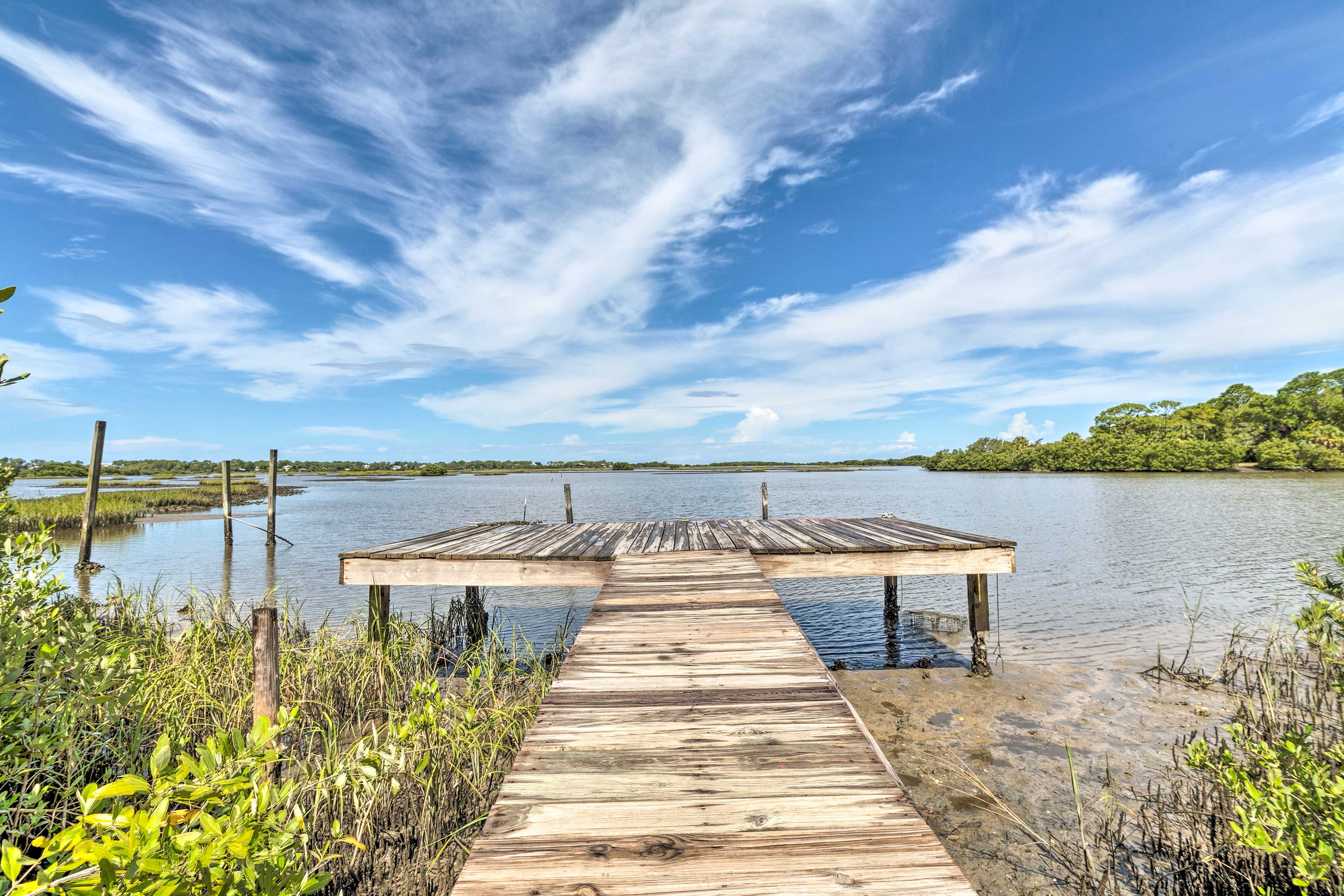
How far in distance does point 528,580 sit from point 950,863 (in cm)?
541

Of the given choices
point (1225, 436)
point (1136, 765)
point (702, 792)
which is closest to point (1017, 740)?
point (1136, 765)

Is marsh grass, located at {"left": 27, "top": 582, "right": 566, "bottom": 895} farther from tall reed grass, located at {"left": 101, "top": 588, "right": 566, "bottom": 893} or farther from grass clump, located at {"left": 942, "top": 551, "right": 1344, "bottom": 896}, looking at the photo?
grass clump, located at {"left": 942, "top": 551, "right": 1344, "bottom": 896}

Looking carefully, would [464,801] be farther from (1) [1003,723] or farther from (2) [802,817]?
(1) [1003,723]

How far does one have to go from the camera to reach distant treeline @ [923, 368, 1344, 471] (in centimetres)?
5247

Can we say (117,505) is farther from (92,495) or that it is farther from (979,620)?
(979,620)

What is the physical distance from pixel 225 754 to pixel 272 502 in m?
20.7

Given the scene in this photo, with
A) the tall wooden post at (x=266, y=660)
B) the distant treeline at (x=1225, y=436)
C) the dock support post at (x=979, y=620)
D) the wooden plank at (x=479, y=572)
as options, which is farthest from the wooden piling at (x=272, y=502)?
the distant treeline at (x=1225, y=436)

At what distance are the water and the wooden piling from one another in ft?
2.16

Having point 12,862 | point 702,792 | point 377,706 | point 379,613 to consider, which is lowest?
point 377,706

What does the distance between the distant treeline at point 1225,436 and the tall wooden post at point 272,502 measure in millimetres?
75435

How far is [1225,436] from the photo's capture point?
59.6 m

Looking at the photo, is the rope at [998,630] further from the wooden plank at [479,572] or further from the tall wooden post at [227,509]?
the tall wooden post at [227,509]

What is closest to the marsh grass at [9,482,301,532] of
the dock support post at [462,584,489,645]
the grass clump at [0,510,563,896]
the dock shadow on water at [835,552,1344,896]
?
the dock support post at [462,584,489,645]

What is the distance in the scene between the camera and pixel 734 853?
68.9 inches
